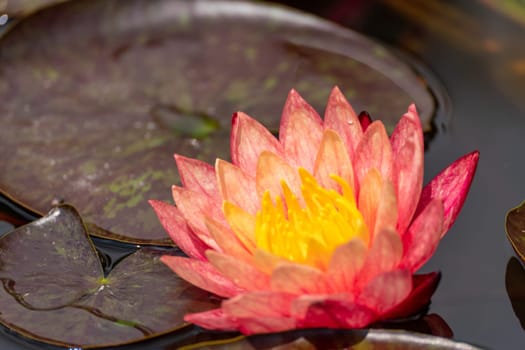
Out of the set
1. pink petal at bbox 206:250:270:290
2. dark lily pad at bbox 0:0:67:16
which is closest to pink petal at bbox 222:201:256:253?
pink petal at bbox 206:250:270:290

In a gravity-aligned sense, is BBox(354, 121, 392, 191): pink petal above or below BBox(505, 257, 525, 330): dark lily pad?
above

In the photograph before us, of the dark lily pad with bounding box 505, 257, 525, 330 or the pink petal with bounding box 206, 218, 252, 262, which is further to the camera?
the dark lily pad with bounding box 505, 257, 525, 330

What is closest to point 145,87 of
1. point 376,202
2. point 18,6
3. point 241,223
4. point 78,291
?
point 18,6

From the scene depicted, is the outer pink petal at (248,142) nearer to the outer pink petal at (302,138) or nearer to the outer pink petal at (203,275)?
the outer pink petal at (302,138)

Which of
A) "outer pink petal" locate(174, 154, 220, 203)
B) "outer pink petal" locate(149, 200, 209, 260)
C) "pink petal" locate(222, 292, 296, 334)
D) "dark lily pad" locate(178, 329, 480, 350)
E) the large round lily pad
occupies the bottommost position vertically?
"dark lily pad" locate(178, 329, 480, 350)

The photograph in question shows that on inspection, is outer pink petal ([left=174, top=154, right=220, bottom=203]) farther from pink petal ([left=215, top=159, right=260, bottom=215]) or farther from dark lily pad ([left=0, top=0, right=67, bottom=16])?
dark lily pad ([left=0, top=0, right=67, bottom=16])

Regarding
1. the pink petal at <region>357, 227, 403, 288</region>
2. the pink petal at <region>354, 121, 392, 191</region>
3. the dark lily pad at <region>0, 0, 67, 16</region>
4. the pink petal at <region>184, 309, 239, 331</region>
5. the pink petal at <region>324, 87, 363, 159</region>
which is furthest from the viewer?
the dark lily pad at <region>0, 0, 67, 16</region>
